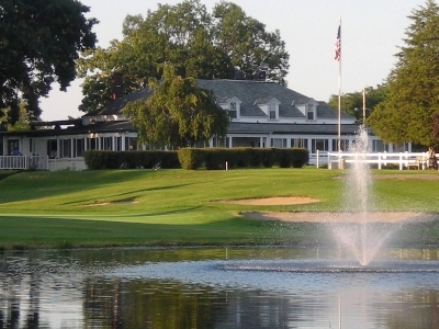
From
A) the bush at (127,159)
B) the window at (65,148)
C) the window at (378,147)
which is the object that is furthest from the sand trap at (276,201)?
the window at (378,147)

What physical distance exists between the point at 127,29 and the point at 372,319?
10424 cm

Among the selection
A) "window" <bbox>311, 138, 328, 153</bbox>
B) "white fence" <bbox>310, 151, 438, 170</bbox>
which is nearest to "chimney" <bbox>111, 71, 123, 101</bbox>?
"window" <bbox>311, 138, 328, 153</bbox>

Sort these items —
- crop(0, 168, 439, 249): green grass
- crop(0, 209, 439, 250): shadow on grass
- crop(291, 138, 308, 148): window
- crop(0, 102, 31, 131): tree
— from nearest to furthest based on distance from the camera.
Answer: crop(0, 209, 439, 250): shadow on grass < crop(0, 168, 439, 249): green grass < crop(0, 102, 31, 131): tree < crop(291, 138, 308, 148): window

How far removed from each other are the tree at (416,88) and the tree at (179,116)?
11.2 meters

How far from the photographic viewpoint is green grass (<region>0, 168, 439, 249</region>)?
3234 cm

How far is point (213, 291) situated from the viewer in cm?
1892

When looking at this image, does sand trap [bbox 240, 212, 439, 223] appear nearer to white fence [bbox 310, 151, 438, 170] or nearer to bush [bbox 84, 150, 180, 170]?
white fence [bbox 310, 151, 438, 170]

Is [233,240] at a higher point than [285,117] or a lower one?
lower

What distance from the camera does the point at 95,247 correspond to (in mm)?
29375

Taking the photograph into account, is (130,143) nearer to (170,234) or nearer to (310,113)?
(310,113)

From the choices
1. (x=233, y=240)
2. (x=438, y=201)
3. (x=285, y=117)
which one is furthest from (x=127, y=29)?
(x=233, y=240)

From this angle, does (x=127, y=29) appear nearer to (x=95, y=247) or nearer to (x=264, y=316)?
(x=95, y=247)

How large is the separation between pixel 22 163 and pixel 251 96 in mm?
19787

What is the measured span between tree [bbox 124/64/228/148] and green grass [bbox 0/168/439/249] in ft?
24.0
